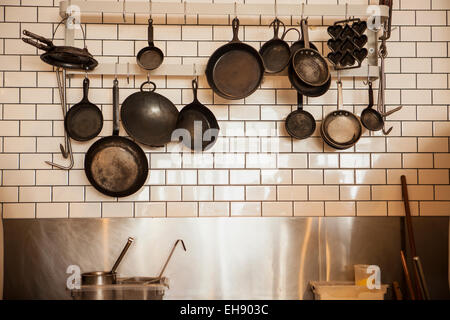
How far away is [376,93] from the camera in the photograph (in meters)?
2.83

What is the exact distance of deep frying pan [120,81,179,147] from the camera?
273 cm

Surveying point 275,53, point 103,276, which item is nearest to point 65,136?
point 103,276

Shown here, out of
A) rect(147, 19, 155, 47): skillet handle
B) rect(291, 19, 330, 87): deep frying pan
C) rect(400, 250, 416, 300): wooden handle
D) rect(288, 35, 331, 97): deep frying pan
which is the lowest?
rect(400, 250, 416, 300): wooden handle

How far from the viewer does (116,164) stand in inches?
107

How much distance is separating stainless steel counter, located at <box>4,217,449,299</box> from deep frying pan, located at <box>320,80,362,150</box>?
43 cm

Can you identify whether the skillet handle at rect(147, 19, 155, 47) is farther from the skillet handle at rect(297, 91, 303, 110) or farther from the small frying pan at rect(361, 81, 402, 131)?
the small frying pan at rect(361, 81, 402, 131)

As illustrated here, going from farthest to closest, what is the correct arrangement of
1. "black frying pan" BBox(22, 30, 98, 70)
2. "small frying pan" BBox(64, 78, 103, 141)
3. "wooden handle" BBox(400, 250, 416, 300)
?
"small frying pan" BBox(64, 78, 103, 141), "wooden handle" BBox(400, 250, 416, 300), "black frying pan" BBox(22, 30, 98, 70)

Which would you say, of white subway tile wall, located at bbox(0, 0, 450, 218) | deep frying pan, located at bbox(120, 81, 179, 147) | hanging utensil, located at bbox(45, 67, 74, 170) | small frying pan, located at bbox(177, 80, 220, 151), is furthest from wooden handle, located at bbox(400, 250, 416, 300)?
hanging utensil, located at bbox(45, 67, 74, 170)

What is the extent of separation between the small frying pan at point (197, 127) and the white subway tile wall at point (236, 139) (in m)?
0.06

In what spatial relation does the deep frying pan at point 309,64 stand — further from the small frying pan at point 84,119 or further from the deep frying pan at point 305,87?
the small frying pan at point 84,119

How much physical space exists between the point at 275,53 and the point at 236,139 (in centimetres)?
51

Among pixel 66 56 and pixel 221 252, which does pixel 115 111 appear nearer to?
Result: pixel 66 56

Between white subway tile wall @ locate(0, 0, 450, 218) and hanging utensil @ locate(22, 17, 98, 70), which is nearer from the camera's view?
hanging utensil @ locate(22, 17, 98, 70)

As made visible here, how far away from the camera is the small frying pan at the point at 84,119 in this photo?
272 cm
